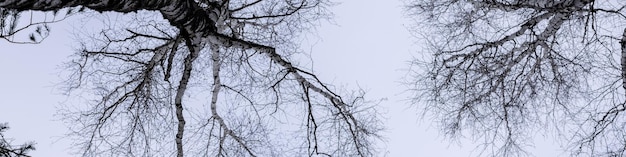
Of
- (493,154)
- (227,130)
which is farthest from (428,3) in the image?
(227,130)

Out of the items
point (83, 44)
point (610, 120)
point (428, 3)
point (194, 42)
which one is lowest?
point (610, 120)

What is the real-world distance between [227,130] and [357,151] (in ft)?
6.32

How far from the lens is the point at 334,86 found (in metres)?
8.05

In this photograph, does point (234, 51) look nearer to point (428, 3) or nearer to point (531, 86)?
point (428, 3)

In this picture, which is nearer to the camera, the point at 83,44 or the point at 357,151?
the point at 83,44

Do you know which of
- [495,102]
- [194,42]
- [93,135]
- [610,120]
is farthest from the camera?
[495,102]

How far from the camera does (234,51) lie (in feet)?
26.2

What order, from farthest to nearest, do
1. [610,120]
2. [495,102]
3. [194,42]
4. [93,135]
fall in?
[495,102]
[93,135]
[610,120]
[194,42]

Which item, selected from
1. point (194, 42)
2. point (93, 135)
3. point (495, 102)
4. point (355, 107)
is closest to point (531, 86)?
point (495, 102)

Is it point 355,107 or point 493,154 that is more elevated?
point 355,107

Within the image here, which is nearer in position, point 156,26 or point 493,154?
point 156,26

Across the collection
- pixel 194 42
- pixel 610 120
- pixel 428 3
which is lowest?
pixel 610 120

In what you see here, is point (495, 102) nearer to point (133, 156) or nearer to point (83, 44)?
point (133, 156)

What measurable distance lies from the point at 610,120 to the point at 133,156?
6485 millimetres
